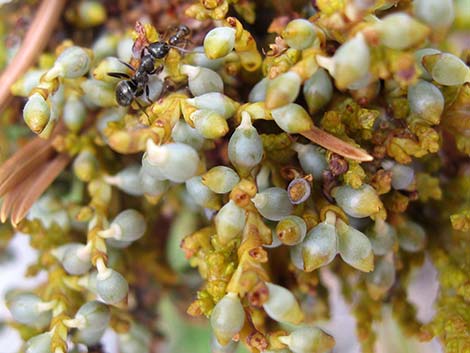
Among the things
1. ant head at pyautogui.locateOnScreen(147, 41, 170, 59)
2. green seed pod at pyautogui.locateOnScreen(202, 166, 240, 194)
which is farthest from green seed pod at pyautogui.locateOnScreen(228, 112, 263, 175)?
ant head at pyautogui.locateOnScreen(147, 41, 170, 59)

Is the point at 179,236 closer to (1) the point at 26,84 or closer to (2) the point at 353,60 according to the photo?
(1) the point at 26,84

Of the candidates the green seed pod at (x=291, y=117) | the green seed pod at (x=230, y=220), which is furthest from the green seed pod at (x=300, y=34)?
the green seed pod at (x=230, y=220)

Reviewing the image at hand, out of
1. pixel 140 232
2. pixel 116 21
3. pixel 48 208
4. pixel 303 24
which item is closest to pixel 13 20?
pixel 116 21

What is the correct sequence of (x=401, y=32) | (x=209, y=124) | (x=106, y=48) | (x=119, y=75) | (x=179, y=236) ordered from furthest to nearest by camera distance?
1. (x=179, y=236)
2. (x=106, y=48)
3. (x=119, y=75)
4. (x=209, y=124)
5. (x=401, y=32)

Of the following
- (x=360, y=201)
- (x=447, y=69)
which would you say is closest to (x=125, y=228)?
(x=360, y=201)

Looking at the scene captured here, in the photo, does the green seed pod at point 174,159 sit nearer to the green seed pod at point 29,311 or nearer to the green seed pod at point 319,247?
the green seed pod at point 319,247

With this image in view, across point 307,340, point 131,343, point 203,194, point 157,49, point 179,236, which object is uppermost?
point 157,49

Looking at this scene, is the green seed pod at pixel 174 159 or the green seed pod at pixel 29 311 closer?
the green seed pod at pixel 174 159

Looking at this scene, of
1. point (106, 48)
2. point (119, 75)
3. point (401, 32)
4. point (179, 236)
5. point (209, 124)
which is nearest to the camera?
point (401, 32)
